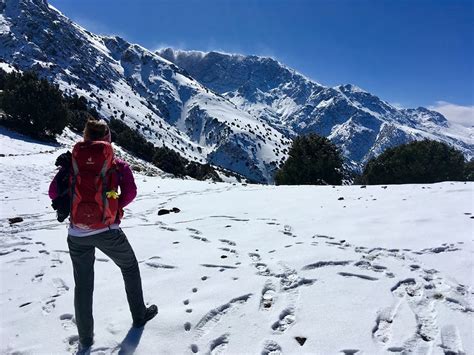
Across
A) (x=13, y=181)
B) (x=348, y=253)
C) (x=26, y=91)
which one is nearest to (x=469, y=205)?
(x=348, y=253)

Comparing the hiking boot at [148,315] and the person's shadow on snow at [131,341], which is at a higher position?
A: the hiking boot at [148,315]

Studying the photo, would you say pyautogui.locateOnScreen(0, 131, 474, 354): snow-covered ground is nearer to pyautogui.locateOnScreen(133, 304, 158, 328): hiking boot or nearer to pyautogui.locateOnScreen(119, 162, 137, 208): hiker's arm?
pyautogui.locateOnScreen(133, 304, 158, 328): hiking boot

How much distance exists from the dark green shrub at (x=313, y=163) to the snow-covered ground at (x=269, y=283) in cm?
2691

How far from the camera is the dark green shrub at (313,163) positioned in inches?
1567

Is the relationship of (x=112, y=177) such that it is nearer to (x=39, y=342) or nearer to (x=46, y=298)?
(x=39, y=342)

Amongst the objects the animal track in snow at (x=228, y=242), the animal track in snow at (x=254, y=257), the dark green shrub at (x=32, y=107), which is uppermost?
the dark green shrub at (x=32, y=107)

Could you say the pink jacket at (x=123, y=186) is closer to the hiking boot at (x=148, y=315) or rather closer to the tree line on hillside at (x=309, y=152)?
the hiking boot at (x=148, y=315)

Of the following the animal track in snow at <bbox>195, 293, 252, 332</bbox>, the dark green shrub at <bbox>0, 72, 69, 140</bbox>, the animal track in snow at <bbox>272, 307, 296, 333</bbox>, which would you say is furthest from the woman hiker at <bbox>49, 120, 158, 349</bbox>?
the dark green shrub at <bbox>0, 72, 69, 140</bbox>

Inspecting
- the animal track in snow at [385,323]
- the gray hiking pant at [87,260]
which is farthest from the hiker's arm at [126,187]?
the animal track in snow at [385,323]

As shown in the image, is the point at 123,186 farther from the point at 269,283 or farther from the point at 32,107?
the point at 32,107

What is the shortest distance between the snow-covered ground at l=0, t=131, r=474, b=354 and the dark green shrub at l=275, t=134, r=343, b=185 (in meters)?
26.9

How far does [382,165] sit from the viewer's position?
177ft

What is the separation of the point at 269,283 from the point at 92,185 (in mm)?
3749

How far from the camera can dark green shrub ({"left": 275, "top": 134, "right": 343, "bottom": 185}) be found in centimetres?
3981
